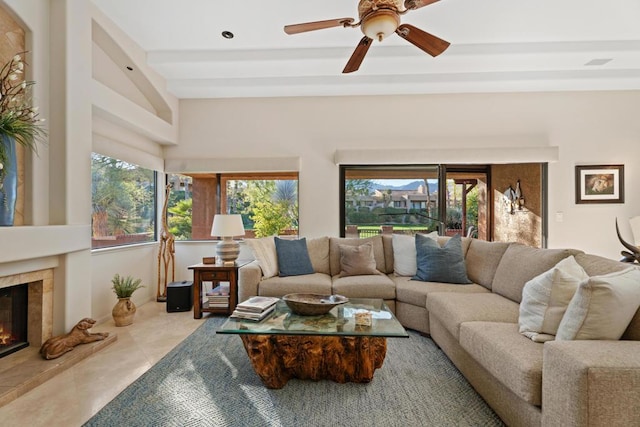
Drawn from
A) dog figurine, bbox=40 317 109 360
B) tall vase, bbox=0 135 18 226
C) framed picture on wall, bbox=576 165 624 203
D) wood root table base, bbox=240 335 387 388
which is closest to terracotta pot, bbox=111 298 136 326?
dog figurine, bbox=40 317 109 360

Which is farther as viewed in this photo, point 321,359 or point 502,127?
point 502,127

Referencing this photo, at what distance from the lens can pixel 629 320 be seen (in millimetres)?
1419

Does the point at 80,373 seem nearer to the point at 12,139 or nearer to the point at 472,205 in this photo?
the point at 12,139

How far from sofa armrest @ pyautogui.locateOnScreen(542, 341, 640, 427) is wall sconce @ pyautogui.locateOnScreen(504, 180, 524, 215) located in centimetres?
438

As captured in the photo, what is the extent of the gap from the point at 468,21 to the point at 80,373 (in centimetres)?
433

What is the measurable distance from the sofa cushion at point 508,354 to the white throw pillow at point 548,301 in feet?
0.25

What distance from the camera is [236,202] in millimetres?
4500

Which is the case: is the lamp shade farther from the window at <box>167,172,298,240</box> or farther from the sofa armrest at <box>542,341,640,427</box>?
the sofa armrest at <box>542,341,640,427</box>

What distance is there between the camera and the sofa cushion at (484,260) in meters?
2.95

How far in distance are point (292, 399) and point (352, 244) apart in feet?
6.87

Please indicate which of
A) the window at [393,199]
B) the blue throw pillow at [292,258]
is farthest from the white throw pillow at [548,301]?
the window at [393,199]

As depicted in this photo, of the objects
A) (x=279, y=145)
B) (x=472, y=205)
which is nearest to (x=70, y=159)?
(x=279, y=145)

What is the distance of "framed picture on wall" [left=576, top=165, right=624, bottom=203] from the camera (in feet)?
13.3

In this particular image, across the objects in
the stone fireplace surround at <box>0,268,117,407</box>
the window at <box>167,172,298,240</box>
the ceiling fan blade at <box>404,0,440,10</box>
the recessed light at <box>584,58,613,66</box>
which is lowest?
the stone fireplace surround at <box>0,268,117,407</box>
